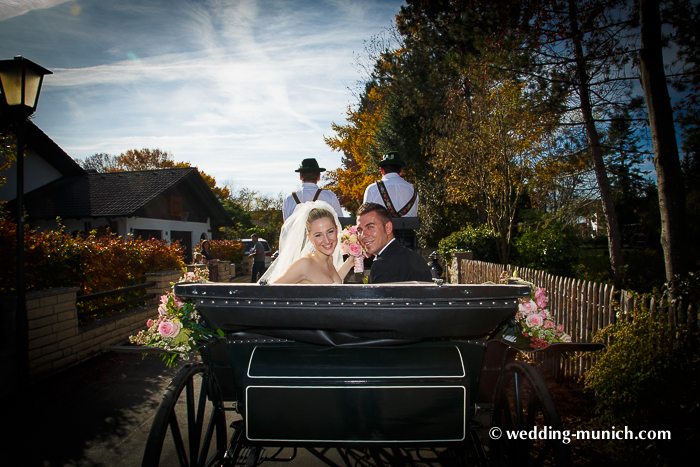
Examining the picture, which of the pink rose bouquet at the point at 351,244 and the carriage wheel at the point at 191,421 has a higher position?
the pink rose bouquet at the point at 351,244

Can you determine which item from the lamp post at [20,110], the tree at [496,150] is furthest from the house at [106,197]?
the tree at [496,150]

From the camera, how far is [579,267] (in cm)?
968

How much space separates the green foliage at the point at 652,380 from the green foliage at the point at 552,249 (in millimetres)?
6858

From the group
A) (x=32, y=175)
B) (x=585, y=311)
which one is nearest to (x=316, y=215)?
(x=585, y=311)

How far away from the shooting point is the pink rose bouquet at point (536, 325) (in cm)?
202

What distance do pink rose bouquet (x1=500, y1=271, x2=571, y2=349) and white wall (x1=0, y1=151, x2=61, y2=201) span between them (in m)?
17.8

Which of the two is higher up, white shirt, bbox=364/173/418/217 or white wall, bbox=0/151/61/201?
white wall, bbox=0/151/61/201

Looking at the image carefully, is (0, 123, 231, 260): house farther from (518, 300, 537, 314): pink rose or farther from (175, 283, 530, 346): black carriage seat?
(518, 300, 537, 314): pink rose

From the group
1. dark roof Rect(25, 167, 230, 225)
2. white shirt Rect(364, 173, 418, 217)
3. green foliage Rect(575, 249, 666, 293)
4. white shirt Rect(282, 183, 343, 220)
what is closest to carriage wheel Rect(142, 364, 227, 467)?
white shirt Rect(282, 183, 343, 220)

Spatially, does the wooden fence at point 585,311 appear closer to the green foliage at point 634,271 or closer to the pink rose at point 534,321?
the pink rose at point 534,321

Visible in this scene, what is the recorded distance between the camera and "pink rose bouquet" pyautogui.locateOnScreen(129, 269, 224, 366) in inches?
78.9

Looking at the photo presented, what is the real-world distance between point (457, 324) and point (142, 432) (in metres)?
2.94

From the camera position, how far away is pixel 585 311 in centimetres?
411

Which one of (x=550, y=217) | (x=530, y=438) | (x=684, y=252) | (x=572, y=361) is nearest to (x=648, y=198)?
(x=550, y=217)
